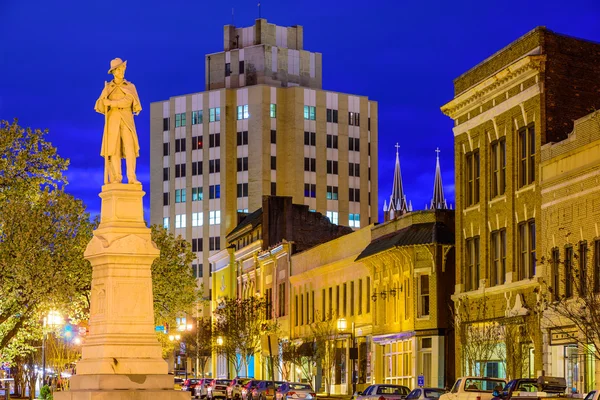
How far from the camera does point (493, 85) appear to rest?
52.6 metres

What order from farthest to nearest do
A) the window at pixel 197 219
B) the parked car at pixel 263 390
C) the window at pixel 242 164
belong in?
1. the window at pixel 197 219
2. the window at pixel 242 164
3. the parked car at pixel 263 390

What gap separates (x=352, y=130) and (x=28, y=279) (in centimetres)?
11574

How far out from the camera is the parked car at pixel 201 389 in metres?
74.6

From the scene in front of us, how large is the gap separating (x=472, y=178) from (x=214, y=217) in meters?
98.9

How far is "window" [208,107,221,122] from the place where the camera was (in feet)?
497

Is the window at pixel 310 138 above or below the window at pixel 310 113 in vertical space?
below

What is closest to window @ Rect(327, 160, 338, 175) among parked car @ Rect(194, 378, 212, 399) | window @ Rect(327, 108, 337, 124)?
window @ Rect(327, 108, 337, 124)

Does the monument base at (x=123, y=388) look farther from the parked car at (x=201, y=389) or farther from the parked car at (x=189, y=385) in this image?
the parked car at (x=189, y=385)

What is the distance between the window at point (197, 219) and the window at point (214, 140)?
8.85 metres

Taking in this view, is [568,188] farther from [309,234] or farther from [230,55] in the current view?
[230,55]

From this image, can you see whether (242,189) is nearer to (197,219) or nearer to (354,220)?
(197,219)

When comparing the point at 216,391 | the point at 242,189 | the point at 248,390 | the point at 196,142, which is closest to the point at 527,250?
the point at 248,390

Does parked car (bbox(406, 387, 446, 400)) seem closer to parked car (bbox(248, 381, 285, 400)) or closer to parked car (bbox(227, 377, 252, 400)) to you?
parked car (bbox(248, 381, 285, 400))

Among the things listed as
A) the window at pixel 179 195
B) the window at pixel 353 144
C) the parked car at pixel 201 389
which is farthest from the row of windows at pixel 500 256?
the window at pixel 179 195
